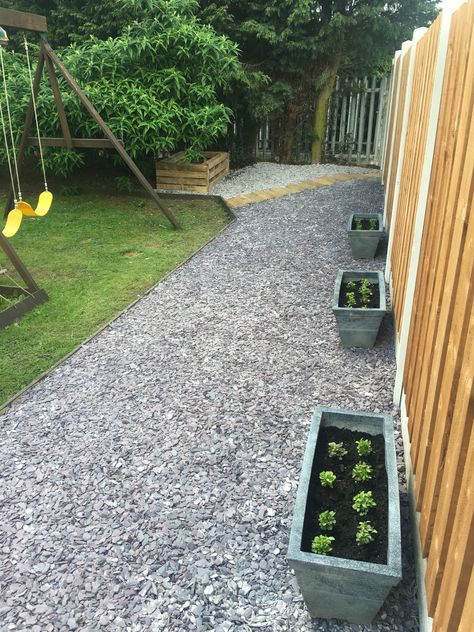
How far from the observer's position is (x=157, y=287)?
17.8 ft

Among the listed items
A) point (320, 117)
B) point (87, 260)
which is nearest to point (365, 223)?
point (87, 260)

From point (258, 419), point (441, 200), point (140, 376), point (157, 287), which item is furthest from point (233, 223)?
point (441, 200)

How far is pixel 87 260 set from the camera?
627 centimetres

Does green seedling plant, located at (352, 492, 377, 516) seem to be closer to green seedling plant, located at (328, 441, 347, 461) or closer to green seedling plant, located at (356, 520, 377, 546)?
green seedling plant, located at (356, 520, 377, 546)

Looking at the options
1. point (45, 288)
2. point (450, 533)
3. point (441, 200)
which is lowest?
point (45, 288)

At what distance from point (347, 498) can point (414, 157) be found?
2.15m

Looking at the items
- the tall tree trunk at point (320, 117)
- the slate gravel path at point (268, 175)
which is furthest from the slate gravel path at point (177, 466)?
the tall tree trunk at point (320, 117)

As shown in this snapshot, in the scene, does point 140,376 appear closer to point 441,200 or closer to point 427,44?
point 441,200

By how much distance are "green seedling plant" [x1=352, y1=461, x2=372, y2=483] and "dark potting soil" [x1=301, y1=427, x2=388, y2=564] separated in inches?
0.7

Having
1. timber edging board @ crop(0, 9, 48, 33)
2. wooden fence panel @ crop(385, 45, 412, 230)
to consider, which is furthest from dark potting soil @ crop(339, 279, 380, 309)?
timber edging board @ crop(0, 9, 48, 33)

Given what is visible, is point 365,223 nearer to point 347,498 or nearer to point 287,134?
point 347,498

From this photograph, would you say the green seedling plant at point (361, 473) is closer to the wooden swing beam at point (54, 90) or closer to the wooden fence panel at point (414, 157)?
the wooden fence panel at point (414, 157)

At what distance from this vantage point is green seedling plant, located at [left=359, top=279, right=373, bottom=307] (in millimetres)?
4078

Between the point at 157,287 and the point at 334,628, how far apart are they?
3915mm
